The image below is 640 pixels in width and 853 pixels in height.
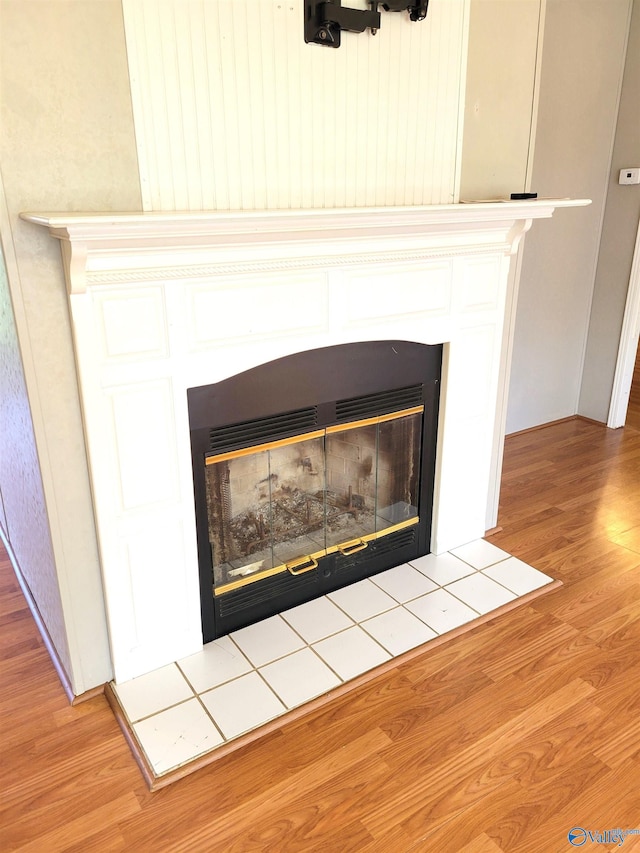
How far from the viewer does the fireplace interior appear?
6.52ft

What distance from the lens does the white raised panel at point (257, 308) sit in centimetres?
176

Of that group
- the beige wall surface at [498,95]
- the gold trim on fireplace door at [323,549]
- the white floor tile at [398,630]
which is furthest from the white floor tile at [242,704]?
the beige wall surface at [498,95]

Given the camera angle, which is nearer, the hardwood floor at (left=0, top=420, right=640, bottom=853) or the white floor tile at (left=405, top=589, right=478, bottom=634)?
the hardwood floor at (left=0, top=420, right=640, bottom=853)

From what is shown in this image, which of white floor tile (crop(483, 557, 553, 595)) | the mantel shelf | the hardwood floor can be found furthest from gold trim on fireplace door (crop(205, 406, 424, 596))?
the mantel shelf

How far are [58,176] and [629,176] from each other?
10.6 ft

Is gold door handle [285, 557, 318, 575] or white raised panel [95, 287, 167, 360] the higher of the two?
white raised panel [95, 287, 167, 360]

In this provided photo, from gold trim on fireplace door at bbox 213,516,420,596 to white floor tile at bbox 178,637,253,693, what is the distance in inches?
7.2

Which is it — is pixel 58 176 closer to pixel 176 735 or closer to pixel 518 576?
pixel 176 735

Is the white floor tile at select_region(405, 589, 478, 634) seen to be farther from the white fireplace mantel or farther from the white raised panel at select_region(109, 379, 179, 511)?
the white raised panel at select_region(109, 379, 179, 511)

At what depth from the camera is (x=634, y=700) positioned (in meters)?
1.92

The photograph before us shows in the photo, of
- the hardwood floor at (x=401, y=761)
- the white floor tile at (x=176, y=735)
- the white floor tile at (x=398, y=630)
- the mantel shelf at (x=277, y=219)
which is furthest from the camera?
the white floor tile at (x=398, y=630)

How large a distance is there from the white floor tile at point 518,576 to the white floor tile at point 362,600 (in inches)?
18.0

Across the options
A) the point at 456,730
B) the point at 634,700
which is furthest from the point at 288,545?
the point at 634,700

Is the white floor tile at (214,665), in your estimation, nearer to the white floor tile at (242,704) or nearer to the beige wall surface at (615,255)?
the white floor tile at (242,704)
